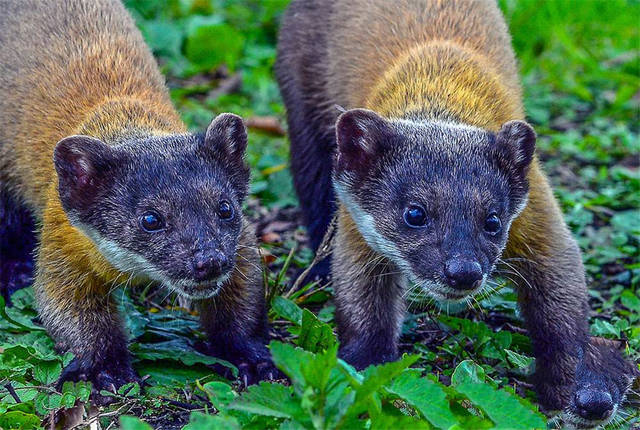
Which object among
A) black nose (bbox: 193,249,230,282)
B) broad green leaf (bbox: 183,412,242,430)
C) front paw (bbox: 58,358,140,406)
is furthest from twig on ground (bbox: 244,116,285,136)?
broad green leaf (bbox: 183,412,242,430)

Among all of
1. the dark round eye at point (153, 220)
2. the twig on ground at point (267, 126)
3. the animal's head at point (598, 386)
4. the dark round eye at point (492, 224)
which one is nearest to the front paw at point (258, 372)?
the dark round eye at point (153, 220)

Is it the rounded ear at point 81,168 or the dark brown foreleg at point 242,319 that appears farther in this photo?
the dark brown foreleg at point 242,319

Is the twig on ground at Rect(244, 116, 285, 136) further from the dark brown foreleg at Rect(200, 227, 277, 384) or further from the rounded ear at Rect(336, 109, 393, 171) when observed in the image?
the rounded ear at Rect(336, 109, 393, 171)

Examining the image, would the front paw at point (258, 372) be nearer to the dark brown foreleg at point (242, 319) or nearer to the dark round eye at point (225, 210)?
the dark brown foreleg at point (242, 319)

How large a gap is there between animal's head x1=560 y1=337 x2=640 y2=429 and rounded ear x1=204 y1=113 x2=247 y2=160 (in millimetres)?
2453

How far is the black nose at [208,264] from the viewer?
595cm

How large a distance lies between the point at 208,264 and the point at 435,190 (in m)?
1.34

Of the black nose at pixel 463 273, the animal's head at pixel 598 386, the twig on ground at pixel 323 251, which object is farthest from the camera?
the twig on ground at pixel 323 251

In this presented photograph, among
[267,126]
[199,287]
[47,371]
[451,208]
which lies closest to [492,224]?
[451,208]

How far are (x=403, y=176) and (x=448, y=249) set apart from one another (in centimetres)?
63

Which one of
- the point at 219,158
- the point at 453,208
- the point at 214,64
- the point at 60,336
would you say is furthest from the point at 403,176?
the point at 214,64

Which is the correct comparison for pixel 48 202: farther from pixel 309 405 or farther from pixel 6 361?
pixel 309 405

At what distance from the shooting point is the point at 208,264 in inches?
234

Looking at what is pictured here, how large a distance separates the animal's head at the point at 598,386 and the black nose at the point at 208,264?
211 cm
